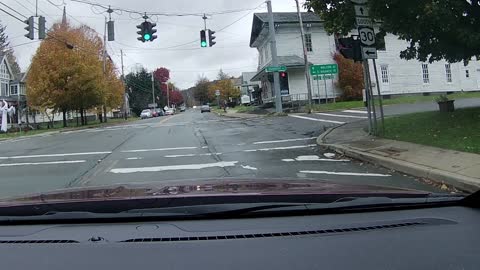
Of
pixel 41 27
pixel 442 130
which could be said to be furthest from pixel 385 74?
pixel 442 130

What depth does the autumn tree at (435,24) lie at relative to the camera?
13719mm

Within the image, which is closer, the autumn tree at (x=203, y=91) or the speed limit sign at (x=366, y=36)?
the speed limit sign at (x=366, y=36)

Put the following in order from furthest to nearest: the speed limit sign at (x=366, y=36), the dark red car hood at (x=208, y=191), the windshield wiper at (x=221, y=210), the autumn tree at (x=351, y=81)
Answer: the autumn tree at (x=351, y=81) → the speed limit sign at (x=366, y=36) → the dark red car hood at (x=208, y=191) → the windshield wiper at (x=221, y=210)

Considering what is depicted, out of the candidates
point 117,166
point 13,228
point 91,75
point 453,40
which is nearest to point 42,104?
point 91,75

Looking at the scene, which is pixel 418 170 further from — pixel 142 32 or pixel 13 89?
pixel 13 89

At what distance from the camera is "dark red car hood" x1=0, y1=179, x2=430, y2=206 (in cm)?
364

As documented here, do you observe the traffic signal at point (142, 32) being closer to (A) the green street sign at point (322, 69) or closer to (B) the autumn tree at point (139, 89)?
(A) the green street sign at point (322, 69)

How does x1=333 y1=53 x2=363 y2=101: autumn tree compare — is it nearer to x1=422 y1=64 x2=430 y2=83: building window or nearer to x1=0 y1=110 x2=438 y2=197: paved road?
x1=422 y1=64 x2=430 y2=83: building window

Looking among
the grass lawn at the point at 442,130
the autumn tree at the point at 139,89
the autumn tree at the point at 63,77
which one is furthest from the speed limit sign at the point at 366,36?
the autumn tree at the point at 139,89

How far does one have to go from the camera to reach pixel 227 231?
10.1 feet

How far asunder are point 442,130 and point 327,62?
106ft

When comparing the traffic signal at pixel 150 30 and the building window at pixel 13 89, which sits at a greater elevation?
the building window at pixel 13 89

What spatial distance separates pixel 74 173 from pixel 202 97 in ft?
477

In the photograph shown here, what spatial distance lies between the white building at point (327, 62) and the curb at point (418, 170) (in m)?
29.1
